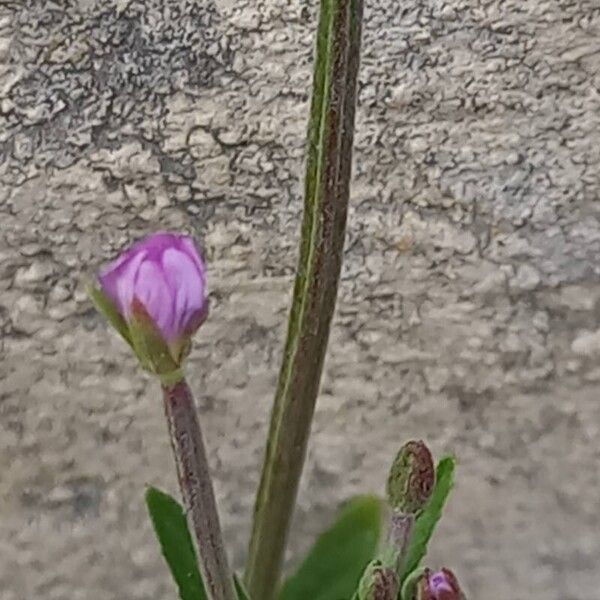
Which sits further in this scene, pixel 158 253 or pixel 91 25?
pixel 91 25

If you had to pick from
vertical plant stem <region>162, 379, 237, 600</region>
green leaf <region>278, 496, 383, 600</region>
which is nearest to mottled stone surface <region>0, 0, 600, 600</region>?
green leaf <region>278, 496, 383, 600</region>

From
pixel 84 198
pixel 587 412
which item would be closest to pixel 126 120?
pixel 84 198

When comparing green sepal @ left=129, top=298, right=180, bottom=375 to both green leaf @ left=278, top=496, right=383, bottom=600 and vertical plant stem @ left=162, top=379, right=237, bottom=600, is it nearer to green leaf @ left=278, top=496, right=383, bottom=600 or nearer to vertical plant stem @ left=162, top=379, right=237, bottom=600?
vertical plant stem @ left=162, top=379, right=237, bottom=600

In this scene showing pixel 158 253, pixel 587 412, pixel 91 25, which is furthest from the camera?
pixel 587 412

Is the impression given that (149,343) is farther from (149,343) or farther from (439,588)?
(439,588)

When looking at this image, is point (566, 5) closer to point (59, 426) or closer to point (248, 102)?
point (248, 102)

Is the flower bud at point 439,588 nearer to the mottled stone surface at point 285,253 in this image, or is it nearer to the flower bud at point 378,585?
the flower bud at point 378,585
